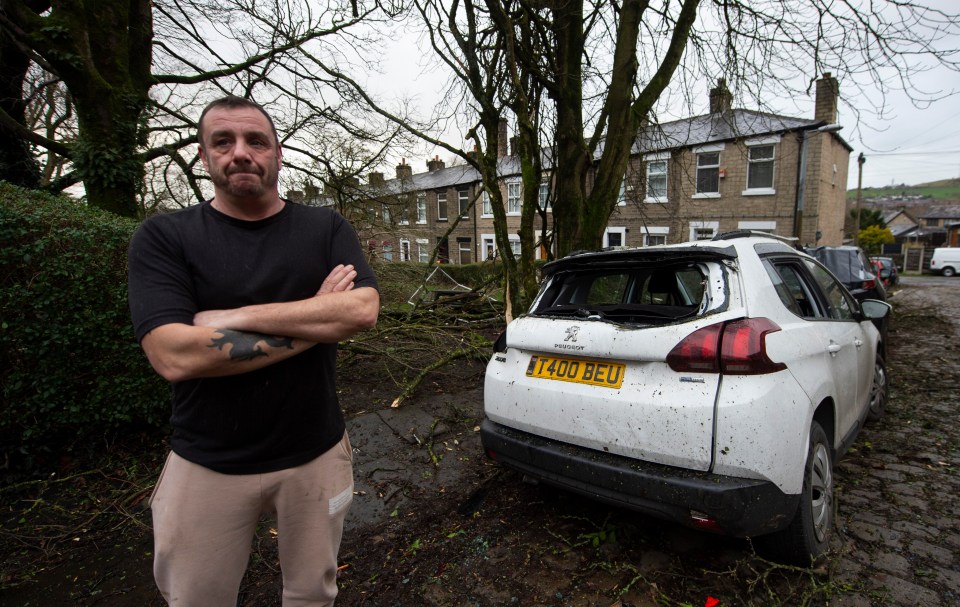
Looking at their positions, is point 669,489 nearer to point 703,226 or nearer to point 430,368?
point 430,368

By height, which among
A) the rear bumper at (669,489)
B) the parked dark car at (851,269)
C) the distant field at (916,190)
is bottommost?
the rear bumper at (669,489)

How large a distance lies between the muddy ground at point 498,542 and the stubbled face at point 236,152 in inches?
78.1

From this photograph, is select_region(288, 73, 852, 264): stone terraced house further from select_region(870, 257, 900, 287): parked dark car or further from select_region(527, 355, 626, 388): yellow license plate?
select_region(527, 355, 626, 388): yellow license plate

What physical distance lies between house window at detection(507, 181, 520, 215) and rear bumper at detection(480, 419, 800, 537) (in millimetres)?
24555

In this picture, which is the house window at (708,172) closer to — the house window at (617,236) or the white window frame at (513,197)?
the house window at (617,236)

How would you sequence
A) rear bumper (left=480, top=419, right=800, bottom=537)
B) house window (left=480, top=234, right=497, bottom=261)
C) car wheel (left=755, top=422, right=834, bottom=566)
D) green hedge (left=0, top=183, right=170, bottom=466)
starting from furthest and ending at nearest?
house window (left=480, top=234, right=497, bottom=261) < green hedge (left=0, top=183, right=170, bottom=466) < car wheel (left=755, top=422, right=834, bottom=566) < rear bumper (left=480, top=419, right=800, bottom=537)

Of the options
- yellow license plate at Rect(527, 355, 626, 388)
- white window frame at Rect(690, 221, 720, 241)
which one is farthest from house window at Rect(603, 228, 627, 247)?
yellow license plate at Rect(527, 355, 626, 388)

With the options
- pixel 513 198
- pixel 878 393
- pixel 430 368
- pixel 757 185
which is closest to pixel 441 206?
pixel 513 198

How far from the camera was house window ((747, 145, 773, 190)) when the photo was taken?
17609mm

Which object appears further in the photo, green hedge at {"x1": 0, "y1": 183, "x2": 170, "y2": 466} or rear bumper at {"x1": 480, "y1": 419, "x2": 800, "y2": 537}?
green hedge at {"x1": 0, "y1": 183, "x2": 170, "y2": 466}

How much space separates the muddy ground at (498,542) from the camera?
2.27 meters

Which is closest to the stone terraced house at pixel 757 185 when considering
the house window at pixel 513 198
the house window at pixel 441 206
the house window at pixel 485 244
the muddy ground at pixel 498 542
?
the house window at pixel 513 198

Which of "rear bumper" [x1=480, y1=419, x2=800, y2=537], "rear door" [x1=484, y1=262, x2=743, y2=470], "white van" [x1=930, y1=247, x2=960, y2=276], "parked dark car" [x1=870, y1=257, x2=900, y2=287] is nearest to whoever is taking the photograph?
"rear bumper" [x1=480, y1=419, x2=800, y2=537]

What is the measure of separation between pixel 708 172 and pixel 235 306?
20705 millimetres
